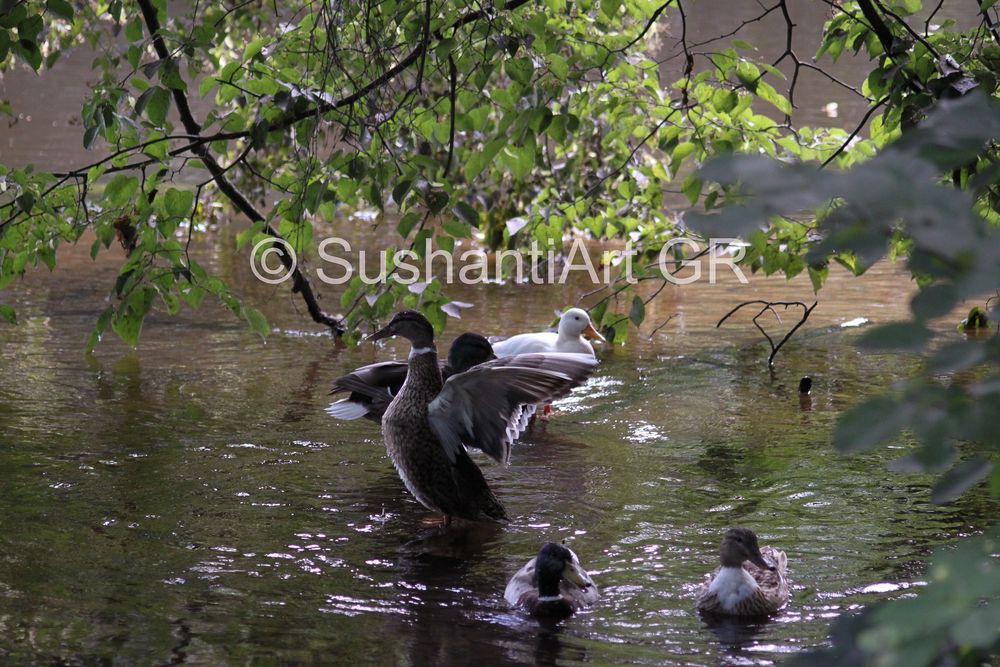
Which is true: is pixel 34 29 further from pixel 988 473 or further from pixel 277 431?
pixel 988 473

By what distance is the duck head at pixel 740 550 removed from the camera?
15.0 feet

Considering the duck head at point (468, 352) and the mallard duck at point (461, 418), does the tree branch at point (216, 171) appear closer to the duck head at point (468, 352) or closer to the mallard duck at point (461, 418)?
the duck head at point (468, 352)

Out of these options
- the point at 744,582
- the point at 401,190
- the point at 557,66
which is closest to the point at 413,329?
the point at 557,66

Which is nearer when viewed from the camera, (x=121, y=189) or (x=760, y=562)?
(x=760, y=562)

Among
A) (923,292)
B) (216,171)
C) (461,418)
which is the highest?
(216,171)

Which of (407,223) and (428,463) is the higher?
(407,223)

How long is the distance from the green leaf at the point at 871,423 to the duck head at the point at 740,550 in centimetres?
334

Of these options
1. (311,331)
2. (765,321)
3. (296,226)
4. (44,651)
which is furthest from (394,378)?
(765,321)

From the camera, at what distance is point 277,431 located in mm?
7250

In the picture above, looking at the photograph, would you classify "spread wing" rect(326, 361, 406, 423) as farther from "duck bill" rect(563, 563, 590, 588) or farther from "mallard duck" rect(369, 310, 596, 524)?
"duck bill" rect(563, 563, 590, 588)

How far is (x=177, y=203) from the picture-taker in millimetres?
4965

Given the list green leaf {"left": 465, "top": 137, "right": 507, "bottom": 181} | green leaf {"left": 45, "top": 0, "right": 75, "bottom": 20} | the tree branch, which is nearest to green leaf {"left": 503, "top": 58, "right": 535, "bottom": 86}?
green leaf {"left": 465, "top": 137, "right": 507, "bottom": 181}

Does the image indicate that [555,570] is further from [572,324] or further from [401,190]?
[572,324]

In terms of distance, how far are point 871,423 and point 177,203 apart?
410cm
